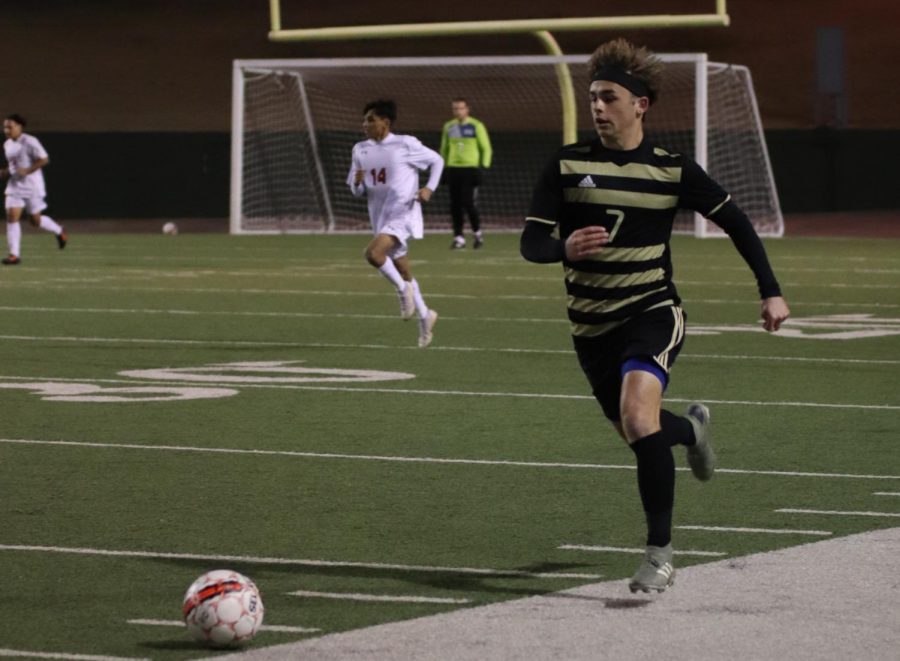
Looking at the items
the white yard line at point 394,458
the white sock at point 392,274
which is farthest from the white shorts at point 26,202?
the white yard line at point 394,458

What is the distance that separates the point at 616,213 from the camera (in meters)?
6.79

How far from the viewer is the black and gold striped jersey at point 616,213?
6777 millimetres

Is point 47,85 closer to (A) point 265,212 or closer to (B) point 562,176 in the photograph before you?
(A) point 265,212

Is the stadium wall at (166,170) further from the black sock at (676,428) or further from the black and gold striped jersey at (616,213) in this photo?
the black and gold striped jersey at (616,213)

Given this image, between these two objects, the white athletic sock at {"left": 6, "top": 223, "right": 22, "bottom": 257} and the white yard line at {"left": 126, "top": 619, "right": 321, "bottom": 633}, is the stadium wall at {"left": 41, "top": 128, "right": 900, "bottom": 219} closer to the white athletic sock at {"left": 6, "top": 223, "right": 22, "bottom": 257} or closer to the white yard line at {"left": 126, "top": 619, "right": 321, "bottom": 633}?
the white athletic sock at {"left": 6, "top": 223, "right": 22, "bottom": 257}

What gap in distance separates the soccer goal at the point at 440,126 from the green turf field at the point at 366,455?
48.1 ft

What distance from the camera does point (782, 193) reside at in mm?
40219

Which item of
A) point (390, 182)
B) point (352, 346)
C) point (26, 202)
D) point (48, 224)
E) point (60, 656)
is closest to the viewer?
point (60, 656)

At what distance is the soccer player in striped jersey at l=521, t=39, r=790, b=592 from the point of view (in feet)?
22.1

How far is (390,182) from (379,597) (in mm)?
10687

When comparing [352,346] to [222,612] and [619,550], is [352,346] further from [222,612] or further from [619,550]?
[222,612]

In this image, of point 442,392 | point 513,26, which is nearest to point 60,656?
point 442,392

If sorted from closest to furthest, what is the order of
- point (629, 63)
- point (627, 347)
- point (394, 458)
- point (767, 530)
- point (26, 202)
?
point (627, 347) → point (629, 63) → point (767, 530) → point (394, 458) → point (26, 202)

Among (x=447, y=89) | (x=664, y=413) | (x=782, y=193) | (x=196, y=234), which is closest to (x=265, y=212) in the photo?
(x=196, y=234)
